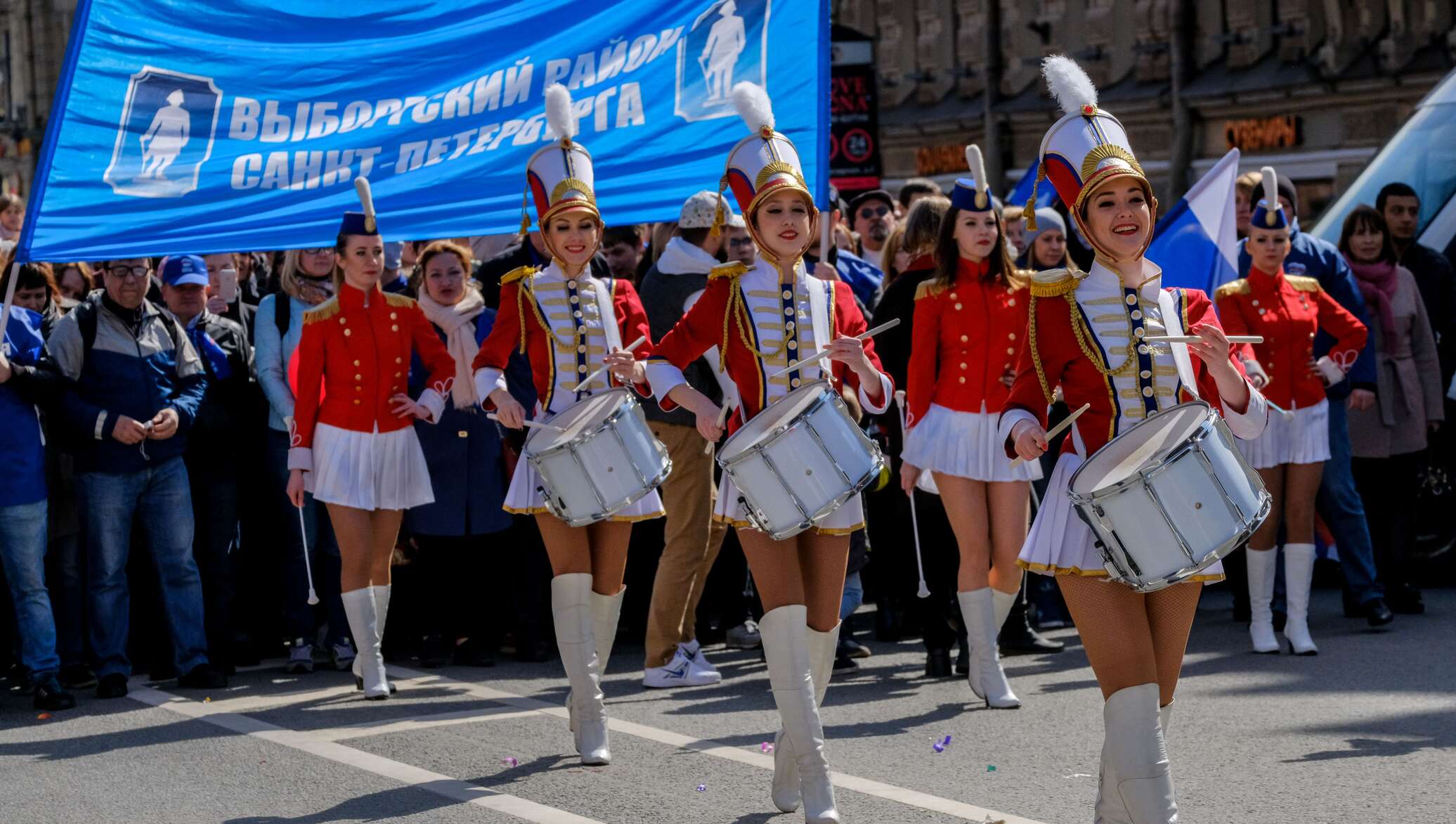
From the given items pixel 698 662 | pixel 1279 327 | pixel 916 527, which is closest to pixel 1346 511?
pixel 1279 327

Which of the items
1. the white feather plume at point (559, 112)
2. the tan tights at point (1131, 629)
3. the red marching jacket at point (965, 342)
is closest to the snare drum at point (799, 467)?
the tan tights at point (1131, 629)

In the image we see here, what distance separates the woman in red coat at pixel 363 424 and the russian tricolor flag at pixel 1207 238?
12.8ft

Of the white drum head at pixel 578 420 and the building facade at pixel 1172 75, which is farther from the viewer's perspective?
the building facade at pixel 1172 75

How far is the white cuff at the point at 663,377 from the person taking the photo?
23.7 feet

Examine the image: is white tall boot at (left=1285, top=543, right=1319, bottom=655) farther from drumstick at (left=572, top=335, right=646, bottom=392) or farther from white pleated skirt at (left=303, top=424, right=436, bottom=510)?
white pleated skirt at (left=303, top=424, right=436, bottom=510)

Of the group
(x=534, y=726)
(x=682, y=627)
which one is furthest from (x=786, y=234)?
(x=682, y=627)

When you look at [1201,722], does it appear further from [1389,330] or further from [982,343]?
[1389,330]

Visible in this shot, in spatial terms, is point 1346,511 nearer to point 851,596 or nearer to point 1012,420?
point 851,596

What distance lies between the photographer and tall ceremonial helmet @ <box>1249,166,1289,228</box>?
9.87m

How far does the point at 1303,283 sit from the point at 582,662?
14.3 ft

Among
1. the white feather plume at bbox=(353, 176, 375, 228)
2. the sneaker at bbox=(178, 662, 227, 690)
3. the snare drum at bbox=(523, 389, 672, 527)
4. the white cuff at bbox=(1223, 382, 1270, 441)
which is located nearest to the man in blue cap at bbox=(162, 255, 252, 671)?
the sneaker at bbox=(178, 662, 227, 690)

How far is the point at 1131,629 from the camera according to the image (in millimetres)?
5637

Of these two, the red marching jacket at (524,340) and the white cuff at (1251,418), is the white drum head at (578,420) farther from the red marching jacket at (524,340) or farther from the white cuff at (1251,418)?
the white cuff at (1251,418)

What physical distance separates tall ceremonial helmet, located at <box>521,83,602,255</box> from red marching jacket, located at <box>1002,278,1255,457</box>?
2503 mm
